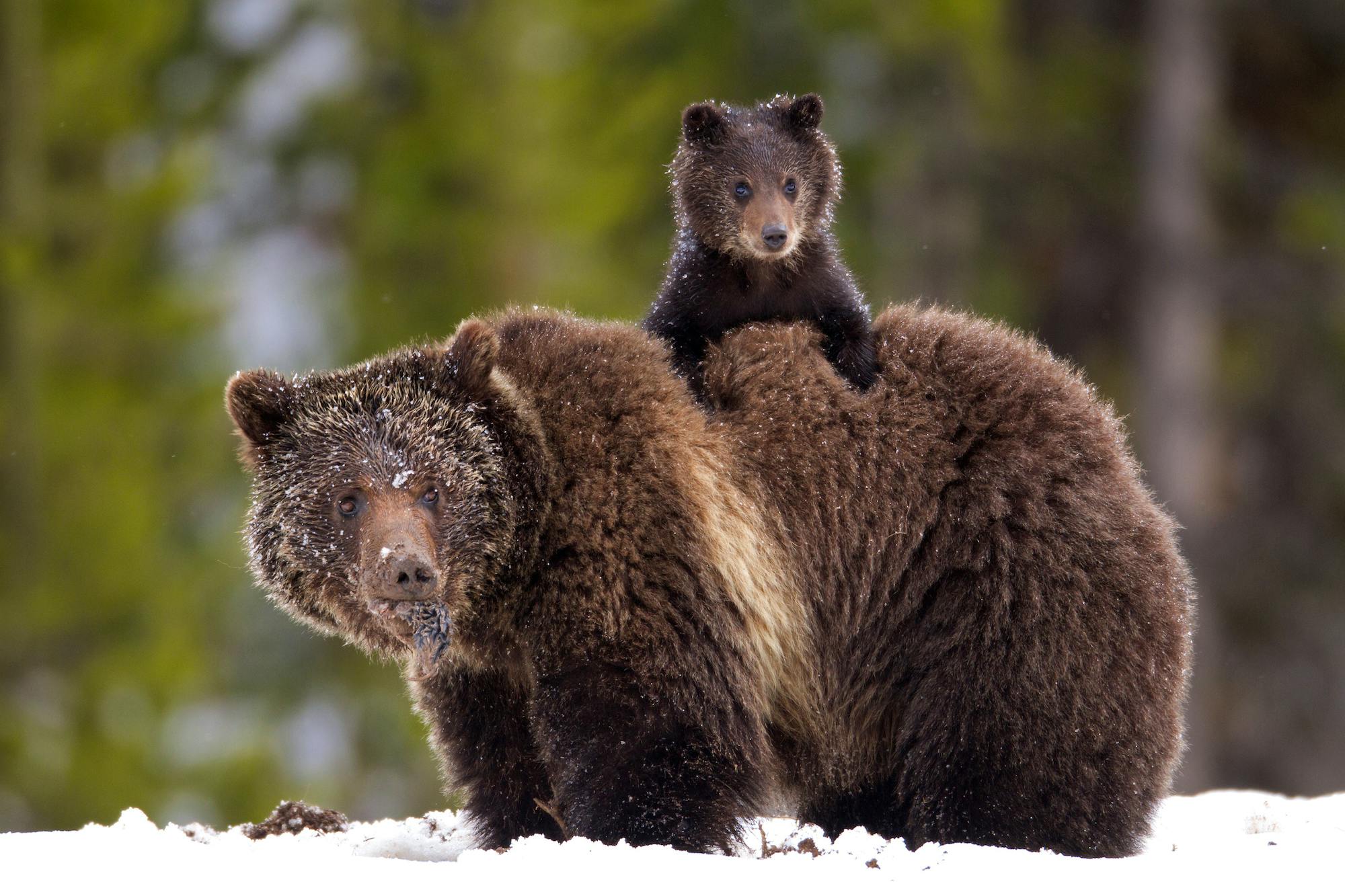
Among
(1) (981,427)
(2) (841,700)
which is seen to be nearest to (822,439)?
(1) (981,427)

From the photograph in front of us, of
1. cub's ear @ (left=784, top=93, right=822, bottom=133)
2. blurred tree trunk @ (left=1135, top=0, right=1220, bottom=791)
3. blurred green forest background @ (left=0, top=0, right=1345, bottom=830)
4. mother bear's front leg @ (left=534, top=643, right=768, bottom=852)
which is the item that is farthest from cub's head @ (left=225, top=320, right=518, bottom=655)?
blurred tree trunk @ (left=1135, top=0, right=1220, bottom=791)

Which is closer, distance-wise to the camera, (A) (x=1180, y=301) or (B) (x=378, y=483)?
(B) (x=378, y=483)

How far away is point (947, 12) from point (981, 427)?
1468 centimetres

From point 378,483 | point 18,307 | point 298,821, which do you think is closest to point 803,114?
point 378,483

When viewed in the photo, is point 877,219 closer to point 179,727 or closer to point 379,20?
point 379,20

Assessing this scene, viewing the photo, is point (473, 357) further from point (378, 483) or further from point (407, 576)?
point (407, 576)

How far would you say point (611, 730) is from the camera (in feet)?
21.5

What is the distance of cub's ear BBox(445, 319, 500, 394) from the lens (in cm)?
700

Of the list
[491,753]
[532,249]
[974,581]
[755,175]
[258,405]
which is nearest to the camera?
[974,581]

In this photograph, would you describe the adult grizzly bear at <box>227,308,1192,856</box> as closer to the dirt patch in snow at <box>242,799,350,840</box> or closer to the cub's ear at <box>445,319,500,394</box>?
the cub's ear at <box>445,319,500,394</box>

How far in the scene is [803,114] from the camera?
833 centimetres

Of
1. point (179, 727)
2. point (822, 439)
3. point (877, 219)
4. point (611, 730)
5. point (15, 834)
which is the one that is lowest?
point (15, 834)

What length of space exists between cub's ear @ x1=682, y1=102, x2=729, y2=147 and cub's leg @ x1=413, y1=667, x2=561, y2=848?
289 centimetres

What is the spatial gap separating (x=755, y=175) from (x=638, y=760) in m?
2.94
